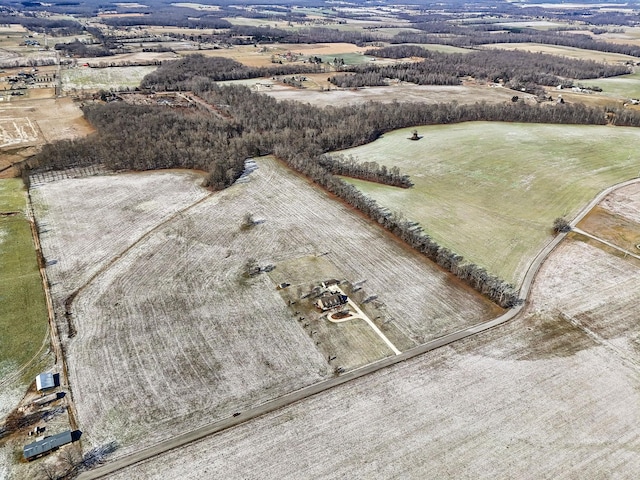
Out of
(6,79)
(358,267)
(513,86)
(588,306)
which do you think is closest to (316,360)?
(358,267)

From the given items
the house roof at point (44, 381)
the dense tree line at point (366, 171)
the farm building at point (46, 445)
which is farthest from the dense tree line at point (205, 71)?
the farm building at point (46, 445)

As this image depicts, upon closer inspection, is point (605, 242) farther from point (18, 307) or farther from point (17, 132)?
point (17, 132)

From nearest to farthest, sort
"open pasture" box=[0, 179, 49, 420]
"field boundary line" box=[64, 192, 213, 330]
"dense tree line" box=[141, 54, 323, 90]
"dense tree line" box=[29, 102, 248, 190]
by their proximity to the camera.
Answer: "open pasture" box=[0, 179, 49, 420]
"field boundary line" box=[64, 192, 213, 330]
"dense tree line" box=[29, 102, 248, 190]
"dense tree line" box=[141, 54, 323, 90]

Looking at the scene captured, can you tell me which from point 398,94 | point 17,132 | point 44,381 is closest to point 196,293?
point 44,381

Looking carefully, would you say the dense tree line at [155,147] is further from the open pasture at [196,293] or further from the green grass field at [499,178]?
the green grass field at [499,178]

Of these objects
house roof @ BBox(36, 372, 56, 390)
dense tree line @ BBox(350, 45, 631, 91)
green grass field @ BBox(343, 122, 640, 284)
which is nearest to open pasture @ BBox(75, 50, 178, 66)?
dense tree line @ BBox(350, 45, 631, 91)

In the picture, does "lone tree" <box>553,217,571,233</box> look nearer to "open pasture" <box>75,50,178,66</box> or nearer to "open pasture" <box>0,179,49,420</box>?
"open pasture" <box>0,179,49,420</box>

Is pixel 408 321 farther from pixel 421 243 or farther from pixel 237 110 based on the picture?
→ pixel 237 110
